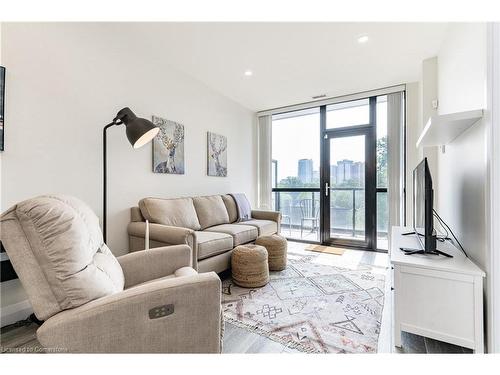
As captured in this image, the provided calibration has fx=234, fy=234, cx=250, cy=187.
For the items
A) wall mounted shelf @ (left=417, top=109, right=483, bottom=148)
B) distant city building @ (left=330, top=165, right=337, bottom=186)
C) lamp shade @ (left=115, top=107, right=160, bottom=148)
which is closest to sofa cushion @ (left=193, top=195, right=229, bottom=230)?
lamp shade @ (left=115, top=107, right=160, bottom=148)

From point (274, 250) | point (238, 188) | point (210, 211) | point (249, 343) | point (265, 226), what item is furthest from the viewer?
point (238, 188)

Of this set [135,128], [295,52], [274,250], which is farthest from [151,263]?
[295,52]

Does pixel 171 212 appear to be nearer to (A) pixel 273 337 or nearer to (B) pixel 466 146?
(A) pixel 273 337

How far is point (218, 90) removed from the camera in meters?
3.74

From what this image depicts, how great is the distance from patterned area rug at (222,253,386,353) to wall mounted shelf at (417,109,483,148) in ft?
4.84

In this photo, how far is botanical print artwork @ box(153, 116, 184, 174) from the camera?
2.82 meters

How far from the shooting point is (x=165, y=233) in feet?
7.11

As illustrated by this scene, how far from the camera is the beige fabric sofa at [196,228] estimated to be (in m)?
2.17

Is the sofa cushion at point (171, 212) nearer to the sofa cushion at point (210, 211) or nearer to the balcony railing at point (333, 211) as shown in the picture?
the sofa cushion at point (210, 211)

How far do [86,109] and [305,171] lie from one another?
3459 millimetres

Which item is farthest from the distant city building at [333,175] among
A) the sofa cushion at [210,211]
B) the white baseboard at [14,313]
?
the white baseboard at [14,313]

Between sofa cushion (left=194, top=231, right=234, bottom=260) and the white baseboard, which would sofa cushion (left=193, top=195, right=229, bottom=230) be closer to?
sofa cushion (left=194, top=231, right=234, bottom=260)

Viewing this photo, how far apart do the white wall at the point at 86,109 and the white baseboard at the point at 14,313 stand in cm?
74

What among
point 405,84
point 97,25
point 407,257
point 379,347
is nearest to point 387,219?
point 405,84
